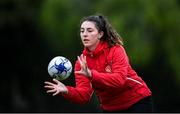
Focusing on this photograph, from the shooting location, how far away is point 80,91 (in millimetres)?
6285

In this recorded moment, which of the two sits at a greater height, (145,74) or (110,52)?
(110,52)

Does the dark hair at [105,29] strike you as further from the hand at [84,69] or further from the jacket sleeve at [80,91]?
the hand at [84,69]

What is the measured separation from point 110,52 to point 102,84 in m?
0.45

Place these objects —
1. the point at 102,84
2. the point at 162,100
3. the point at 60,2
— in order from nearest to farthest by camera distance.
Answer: the point at 102,84
the point at 60,2
the point at 162,100

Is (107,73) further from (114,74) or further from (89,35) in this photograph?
(89,35)

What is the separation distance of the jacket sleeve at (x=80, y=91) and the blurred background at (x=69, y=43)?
28.4 feet

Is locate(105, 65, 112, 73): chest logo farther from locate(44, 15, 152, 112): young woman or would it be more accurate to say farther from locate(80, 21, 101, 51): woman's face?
locate(80, 21, 101, 51): woman's face

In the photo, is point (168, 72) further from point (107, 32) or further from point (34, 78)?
point (107, 32)

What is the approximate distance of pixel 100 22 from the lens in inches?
247

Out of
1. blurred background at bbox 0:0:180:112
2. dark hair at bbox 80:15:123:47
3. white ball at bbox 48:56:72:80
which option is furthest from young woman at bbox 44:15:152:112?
blurred background at bbox 0:0:180:112

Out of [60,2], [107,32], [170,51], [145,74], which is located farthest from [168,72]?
[107,32]

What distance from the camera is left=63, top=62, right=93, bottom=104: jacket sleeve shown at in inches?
243

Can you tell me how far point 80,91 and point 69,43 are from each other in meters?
11.0

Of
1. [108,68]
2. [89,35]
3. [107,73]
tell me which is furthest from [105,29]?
[107,73]
